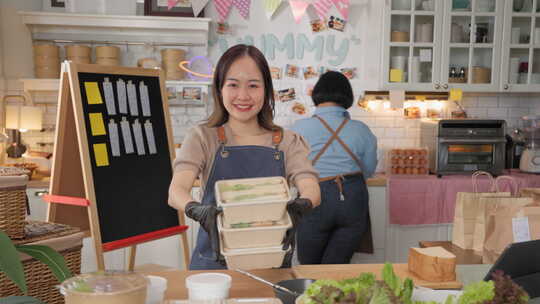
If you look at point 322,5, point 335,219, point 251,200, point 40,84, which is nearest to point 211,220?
point 251,200

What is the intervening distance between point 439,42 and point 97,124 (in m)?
2.85

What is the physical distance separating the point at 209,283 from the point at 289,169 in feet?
2.60

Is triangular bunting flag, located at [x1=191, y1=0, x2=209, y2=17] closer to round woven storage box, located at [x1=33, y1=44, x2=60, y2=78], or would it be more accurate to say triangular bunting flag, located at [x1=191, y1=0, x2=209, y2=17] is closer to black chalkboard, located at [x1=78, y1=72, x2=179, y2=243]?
round woven storage box, located at [x1=33, y1=44, x2=60, y2=78]

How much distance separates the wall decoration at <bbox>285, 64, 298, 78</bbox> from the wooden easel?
1.90m

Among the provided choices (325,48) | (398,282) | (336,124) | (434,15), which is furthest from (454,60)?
(398,282)

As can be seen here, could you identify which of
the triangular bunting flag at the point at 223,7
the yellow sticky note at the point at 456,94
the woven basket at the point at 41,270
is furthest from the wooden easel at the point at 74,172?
the yellow sticky note at the point at 456,94

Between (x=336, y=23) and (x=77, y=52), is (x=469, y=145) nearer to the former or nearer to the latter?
(x=336, y=23)

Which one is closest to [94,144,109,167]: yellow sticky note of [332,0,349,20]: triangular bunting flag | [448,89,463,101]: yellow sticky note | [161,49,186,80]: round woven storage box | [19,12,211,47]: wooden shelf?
[161,49,186,80]: round woven storage box

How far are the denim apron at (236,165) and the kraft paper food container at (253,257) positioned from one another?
1.51ft

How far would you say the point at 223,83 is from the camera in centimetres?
167

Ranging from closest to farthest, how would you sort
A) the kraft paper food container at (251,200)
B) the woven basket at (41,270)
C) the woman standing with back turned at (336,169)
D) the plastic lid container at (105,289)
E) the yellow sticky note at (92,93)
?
the plastic lid container at (105,289), the kraft paper food container at (251,200), the woven basket at (41,270), the yellow sticky note at (92,93), the woman standing with back turned at (336,169)

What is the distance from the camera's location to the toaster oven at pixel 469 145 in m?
3.73

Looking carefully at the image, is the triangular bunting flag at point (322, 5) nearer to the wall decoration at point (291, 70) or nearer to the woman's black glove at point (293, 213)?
the wall decoration at point (291, 70)

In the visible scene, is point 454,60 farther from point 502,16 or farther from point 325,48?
point 325,48
